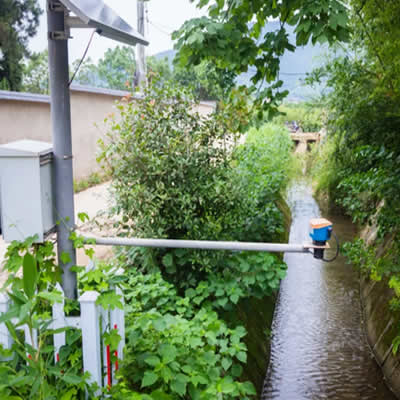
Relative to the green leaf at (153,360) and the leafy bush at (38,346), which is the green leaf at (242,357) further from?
the leafy bush at (38,346)

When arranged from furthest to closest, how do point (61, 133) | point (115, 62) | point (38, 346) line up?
1. point (115, 62)
2. point (61, 133)
3. point (38, 346)

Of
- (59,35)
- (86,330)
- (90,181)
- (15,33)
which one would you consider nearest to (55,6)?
(59,35)

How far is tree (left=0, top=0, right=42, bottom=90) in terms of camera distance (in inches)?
518

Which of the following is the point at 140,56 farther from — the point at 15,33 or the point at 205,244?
the point at 205,244

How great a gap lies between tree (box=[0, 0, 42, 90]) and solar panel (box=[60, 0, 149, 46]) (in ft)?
38.1

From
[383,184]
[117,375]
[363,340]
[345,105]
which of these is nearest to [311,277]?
[363,340]

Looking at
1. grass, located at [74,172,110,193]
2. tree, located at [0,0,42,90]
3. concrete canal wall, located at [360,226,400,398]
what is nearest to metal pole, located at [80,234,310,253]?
concrete canal wall, located at [360,226,400,398]

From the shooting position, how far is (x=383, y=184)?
4.25m

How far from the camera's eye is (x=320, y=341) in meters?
5.88

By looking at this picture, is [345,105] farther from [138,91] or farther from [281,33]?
[138,91]

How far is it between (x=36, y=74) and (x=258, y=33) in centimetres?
1466

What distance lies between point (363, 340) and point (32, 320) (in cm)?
501

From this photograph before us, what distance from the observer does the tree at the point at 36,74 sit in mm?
16125

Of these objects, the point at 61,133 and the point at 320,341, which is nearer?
the point at 61,133
